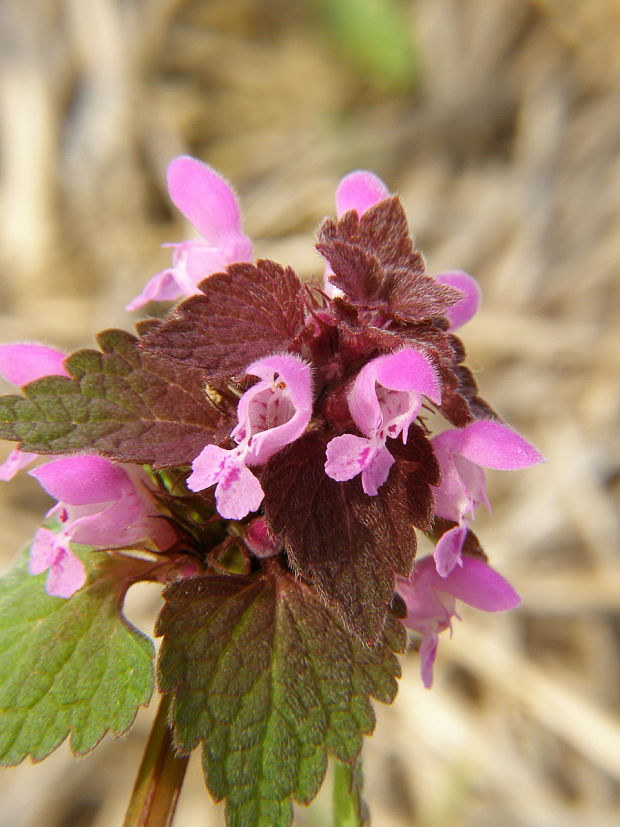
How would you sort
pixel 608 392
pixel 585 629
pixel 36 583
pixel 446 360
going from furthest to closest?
pixel 608 392 < pixel 585 629 < pixel 36 583 < pixel 446 360

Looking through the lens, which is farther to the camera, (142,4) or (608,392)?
(142,4)

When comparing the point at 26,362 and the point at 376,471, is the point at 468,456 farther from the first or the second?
the point at 26,362

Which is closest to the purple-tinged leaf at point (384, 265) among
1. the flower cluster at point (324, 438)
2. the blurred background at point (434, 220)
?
the flower cluster at point (324, 438)

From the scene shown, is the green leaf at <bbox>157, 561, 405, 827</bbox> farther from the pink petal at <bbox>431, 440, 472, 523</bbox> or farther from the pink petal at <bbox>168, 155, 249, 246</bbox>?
the pink petal at <bbox>168, 155, 249, 246</bbox>

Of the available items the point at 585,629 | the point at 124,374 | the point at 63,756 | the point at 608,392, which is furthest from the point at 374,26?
the point at 124,374

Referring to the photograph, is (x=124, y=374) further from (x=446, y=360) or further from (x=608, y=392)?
(x=608, y=392)

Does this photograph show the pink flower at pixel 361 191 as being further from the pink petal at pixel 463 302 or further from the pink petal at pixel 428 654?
the pink petal at pixel 428 654

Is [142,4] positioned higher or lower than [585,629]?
higher
